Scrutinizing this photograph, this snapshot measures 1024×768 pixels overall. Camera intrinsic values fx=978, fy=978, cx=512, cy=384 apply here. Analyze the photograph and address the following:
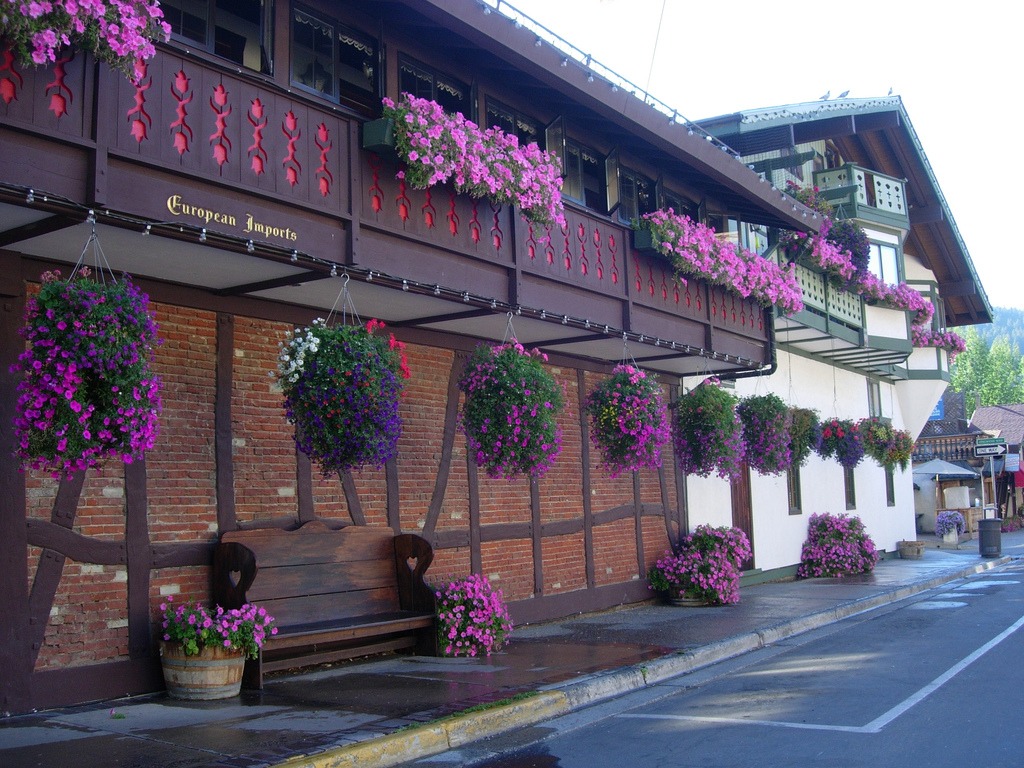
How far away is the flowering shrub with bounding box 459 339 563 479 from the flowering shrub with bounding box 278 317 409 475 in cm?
168

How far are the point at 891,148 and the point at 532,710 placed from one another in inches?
901

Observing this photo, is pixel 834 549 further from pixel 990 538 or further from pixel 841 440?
pixel 990 538

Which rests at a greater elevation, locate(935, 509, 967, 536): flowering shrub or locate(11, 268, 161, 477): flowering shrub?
locate(11, 268, 161, 477): flowering shrub

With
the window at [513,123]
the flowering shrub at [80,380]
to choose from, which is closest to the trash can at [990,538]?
the window at [513,123]

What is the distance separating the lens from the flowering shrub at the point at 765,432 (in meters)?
14.8

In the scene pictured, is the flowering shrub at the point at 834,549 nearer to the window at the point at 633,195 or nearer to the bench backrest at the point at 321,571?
the window at the point at 633,195

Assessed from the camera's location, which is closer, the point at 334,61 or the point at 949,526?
the point at 334,61

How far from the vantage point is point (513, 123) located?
11375 mm

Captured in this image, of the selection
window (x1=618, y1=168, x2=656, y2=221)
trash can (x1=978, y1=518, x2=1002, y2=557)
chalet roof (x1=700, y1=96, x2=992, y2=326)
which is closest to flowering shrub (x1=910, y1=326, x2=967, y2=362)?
chalet roof (x1=700, y1=96, x2=992, y2=326)

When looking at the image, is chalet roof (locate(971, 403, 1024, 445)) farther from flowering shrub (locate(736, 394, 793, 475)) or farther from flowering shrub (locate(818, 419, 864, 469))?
flowering shrub (locate(736, 394, 793, 475))

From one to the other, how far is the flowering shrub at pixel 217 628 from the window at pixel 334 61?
4.65m

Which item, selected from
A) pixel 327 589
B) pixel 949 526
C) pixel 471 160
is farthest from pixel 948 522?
pixel 471 160

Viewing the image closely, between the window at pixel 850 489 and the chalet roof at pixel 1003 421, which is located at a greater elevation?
the chalet roof at pixel 1003 421

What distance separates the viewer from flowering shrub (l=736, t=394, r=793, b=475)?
14.8 m
